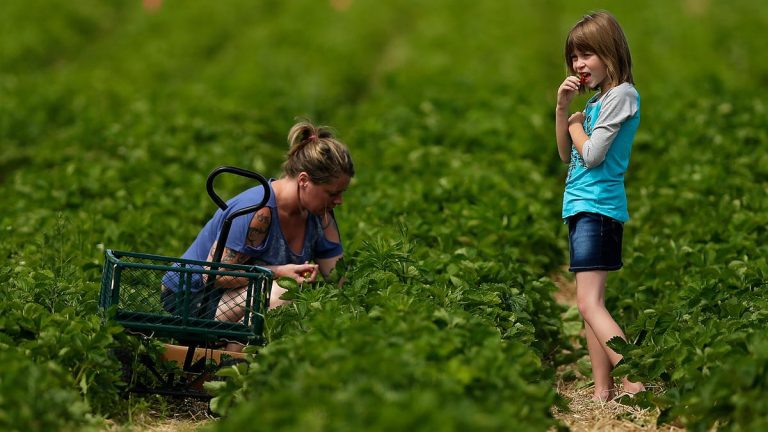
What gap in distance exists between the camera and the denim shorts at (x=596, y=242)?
5156 mm

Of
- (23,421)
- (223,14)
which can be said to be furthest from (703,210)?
(223,14)

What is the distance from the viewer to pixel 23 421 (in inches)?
146

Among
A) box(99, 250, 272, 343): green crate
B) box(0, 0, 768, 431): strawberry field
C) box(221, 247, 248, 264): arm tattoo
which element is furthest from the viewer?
box(221, 247, 248, 264): arm tattoo

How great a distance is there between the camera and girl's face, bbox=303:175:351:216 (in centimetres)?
546

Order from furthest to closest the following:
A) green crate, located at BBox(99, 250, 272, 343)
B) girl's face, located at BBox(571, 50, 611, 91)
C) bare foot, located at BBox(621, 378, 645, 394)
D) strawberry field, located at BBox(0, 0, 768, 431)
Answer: girl's face, located at BBox(571, 50, 611, 91)
bare foot, located at BBox(621, 378, 645, 394)
green crate, located at BBox(99, 250, 272, 343)
strawberry field, located at BBox(0, 0, 768, 431)

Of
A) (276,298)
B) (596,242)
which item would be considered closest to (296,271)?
(276,298)

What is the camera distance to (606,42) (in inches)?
203

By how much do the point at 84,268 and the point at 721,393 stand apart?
3946 mm

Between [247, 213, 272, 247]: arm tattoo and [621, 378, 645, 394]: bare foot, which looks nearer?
[621, 378, 645, 394]: bare foot

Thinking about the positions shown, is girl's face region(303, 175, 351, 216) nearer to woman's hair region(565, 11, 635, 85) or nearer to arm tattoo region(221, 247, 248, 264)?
arm tattoo region(221, 247, 248, 264)

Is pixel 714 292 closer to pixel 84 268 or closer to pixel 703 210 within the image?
pixel 703 210

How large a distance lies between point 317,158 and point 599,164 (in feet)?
4.82

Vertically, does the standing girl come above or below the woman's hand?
above

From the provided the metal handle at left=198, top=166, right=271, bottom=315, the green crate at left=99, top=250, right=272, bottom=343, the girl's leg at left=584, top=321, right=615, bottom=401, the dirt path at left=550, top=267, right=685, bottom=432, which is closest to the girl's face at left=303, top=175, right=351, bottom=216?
the metal handle at left=198, top=166, right=271, bottom=315
